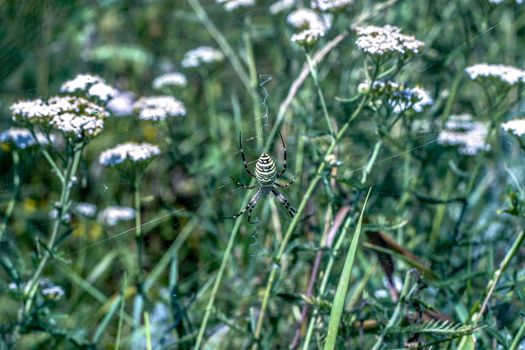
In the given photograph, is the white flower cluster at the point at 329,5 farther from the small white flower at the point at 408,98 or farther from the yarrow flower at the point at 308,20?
the small white flower at the point at 408,98

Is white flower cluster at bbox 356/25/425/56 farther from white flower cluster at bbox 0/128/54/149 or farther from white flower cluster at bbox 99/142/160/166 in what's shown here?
white flower cluster at bbox 0/128/54/149

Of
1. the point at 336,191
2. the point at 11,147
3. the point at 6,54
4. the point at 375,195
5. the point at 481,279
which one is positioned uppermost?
the point at 6,54

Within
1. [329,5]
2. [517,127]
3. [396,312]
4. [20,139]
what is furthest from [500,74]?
[20,139]

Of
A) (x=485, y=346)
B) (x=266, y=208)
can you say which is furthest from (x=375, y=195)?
(x=485, y=346)

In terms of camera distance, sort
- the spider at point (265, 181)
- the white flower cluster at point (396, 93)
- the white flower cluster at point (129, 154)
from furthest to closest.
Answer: the white flower cluster at point (129, 154), the white flower cluster at point (396, 93), the spider at point (265, 181)

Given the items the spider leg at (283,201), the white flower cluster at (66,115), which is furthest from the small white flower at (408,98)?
the white flower cluster at (66,115)

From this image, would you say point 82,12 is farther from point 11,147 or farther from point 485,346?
point 485,346

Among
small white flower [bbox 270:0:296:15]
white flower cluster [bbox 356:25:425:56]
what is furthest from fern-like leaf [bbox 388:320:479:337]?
small white flower [bbox 270:0:296:15]
